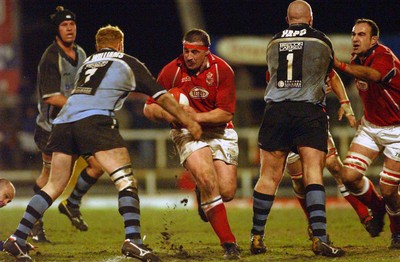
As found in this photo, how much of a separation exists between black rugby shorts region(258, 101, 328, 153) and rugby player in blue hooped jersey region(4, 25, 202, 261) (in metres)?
0.89

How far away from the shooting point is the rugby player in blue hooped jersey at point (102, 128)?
27.9ft

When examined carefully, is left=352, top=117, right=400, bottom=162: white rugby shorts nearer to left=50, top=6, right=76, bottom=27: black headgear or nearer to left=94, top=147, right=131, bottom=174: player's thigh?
left=94, top=147, right=131, bottom=174: player's thigh

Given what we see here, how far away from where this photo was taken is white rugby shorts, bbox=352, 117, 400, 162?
33.4 ft

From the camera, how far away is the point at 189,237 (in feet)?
37.3

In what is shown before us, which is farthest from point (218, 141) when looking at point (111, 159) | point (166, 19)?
point (166, 19)

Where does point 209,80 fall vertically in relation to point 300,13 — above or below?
below

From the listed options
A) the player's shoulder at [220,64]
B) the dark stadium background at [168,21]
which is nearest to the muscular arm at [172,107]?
the player's shoulder at [220,64]

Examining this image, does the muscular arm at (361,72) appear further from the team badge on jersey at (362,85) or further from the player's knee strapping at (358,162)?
the player's knee strapping at (358,162)

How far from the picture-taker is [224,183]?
993 cm

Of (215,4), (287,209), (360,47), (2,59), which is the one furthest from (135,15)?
(360,47)

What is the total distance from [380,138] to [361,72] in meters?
1.10

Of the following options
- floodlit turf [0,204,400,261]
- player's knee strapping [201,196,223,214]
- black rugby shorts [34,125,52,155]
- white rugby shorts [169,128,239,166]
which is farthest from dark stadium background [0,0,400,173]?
player's knee strapping [201,196,223,214]

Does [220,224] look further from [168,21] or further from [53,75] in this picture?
[168,21]

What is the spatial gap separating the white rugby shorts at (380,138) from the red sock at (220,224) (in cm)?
222
